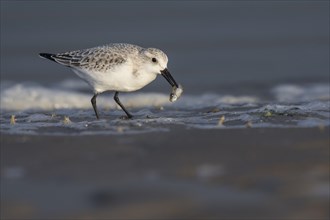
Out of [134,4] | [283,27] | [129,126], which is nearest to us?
[129,126]

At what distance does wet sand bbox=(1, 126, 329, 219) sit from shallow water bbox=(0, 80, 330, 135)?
2.38ft

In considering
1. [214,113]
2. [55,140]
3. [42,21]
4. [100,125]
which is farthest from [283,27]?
[55,140]

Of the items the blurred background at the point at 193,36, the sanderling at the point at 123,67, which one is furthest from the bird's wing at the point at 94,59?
the blurred background at the point at 193,36

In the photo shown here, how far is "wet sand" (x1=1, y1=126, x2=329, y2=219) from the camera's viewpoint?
18.1ft

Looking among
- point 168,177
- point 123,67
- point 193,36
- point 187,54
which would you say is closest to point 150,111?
point 123,67

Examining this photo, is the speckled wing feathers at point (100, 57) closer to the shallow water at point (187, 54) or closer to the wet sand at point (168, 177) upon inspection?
the shallow water at point (187, 54)

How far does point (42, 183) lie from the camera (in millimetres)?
5879

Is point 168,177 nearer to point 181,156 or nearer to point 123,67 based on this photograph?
point 181,156

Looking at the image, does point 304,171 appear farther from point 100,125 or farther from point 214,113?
point 214,113

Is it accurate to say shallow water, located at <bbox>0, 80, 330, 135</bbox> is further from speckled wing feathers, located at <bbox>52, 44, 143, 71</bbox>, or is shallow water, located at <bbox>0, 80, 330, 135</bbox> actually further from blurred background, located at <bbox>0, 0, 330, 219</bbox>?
speckled wing feathers, located at <bbox>52, 44, 143, 71</bbox>

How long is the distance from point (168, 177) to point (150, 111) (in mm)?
4530

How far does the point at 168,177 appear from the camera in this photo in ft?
19.4

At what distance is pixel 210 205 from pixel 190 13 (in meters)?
13.4

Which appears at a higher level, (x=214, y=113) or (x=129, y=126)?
(x=214, y=113)
